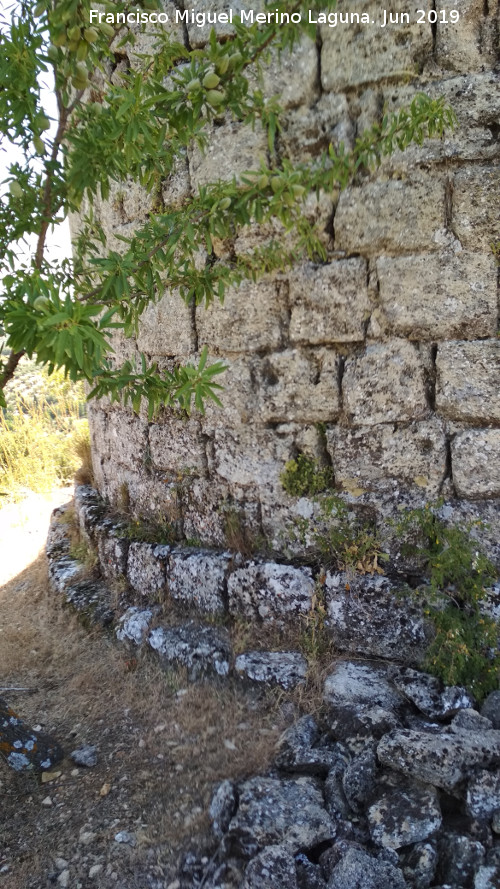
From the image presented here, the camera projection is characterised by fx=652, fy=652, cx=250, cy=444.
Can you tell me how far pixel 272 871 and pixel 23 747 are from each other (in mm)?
1234

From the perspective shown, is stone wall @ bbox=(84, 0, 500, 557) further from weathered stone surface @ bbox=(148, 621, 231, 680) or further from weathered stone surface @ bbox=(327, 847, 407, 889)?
weathered stone surface @ bbox=(327, 847, 407, 889)

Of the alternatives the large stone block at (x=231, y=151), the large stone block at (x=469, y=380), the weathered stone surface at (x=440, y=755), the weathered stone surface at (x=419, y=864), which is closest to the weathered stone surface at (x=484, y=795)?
the weathered stone surface at (x=440, y=755)

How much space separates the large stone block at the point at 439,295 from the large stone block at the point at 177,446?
118 cm

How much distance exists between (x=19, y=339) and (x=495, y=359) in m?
1.91

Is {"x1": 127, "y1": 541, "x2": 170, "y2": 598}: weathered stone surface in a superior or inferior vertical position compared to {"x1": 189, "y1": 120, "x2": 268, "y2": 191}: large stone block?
inferior

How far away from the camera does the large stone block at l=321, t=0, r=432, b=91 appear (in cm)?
268

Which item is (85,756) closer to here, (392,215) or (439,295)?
(439,295)

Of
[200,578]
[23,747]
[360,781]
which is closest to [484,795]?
[360,781]

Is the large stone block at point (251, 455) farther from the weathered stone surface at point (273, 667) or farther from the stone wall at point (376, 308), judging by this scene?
the weathered stone surface at point (273, 667)

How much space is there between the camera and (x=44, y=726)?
296cm

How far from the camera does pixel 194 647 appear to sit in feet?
10.3

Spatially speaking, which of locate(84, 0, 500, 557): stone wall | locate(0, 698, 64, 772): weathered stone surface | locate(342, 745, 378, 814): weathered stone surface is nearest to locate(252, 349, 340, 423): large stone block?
locate(84, 0, 500, 557): stone wall

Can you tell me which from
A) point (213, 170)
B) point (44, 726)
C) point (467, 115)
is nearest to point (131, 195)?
point (213, 170)

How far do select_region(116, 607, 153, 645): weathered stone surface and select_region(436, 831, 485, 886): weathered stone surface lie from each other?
178 centimetres
